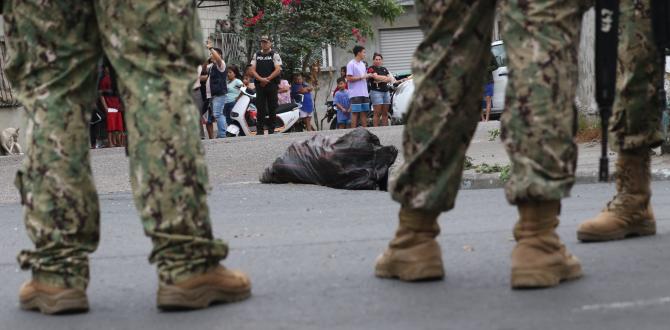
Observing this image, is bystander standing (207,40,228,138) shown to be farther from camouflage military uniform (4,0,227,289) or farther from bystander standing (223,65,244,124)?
camouflage military uniform (4,0,227,289)

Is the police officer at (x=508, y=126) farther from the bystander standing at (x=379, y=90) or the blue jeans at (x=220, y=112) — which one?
the bystander standing at (x=379, y=90)

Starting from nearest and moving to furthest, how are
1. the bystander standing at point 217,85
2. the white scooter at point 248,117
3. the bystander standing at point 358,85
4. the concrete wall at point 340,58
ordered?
1. the bystander standing at point 217,85
2. the white scooter at point 248,117
3. the bystander standing at point 358,85
4. the concrete wall at point 340,58

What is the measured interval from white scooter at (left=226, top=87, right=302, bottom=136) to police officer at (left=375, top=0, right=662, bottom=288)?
68.0ft

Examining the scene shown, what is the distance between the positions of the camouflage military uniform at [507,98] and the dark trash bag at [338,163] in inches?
217

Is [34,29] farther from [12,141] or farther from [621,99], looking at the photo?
[12,141]

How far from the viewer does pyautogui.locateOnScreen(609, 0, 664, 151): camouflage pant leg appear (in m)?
5.02

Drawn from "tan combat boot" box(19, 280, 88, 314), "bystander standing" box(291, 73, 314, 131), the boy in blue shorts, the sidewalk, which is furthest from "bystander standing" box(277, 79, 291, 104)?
"tan combat boot" box(19, 280, 88, 314)

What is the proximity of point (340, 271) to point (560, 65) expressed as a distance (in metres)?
1.15

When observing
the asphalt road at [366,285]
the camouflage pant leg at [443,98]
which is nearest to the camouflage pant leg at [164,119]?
the asphalt road at [366,285]

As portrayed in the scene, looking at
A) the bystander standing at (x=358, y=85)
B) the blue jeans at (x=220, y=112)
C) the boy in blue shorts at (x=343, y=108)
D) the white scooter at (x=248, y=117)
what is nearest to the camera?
the blue jeans at (x=220, y=112)

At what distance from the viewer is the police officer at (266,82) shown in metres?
23.6

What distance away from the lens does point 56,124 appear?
402cm

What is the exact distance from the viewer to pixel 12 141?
2156 cm

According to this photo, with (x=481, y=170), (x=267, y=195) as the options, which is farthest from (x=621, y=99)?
(x=481, y=170)
